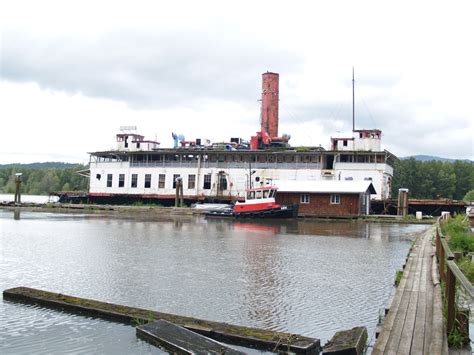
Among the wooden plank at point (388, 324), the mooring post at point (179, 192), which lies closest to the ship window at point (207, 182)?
the mooring post at point (179, 192)

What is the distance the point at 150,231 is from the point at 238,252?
32.6ft

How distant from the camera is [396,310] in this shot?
774 centimetres

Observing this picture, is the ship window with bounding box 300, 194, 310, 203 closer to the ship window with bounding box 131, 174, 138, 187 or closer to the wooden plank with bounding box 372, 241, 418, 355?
the ship window with bounding box 131, 174, 138, 187

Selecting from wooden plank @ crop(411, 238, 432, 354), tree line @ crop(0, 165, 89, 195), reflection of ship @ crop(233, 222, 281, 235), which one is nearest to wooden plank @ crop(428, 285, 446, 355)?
wooden plank @ crop(411, 238, 432, 354)

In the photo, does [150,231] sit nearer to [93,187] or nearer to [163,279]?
[163,279]

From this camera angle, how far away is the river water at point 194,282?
311 inches

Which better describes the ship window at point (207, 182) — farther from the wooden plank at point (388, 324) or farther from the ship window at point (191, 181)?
the wooden plank at point (388, 324)

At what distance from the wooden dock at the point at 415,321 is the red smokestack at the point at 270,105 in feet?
147

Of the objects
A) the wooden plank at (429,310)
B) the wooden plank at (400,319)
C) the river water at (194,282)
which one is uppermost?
the wooden plank at (429,310)

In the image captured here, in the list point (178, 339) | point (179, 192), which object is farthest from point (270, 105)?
point (178, 339)

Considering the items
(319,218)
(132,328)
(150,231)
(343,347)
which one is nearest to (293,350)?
(343,347)

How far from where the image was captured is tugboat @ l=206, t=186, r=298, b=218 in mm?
39062

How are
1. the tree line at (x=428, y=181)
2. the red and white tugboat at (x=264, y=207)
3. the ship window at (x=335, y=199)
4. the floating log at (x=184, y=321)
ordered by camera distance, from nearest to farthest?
the floating log at (x=184, y=321) → the red and white tugboat at (x=264, y=207) → the ship window at (x=335, y=199) → the tree line at (x=428, y=181)

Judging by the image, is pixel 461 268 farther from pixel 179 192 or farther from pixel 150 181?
pixel 150 181
